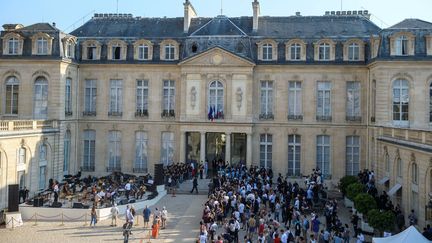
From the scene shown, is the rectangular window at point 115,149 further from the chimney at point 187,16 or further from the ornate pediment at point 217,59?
the chimney at point 187,16

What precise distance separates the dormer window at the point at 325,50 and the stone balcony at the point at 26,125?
20.6 meters

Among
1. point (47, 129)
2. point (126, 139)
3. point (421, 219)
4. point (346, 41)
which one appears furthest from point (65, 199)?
point (346, 41)

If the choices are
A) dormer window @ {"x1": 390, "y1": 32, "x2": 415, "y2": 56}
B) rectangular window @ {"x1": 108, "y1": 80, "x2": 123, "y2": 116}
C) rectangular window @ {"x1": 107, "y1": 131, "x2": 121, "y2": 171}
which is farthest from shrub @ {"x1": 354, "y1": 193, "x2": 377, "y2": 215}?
rectangular window @ {"x1": 108, "y1": 80, "x2": 123, "y2": 116}

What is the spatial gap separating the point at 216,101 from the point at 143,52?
7318 millimetres

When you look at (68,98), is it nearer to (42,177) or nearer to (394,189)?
(42,177)

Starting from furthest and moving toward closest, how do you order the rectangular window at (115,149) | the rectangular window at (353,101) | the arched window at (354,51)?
the rectangular window at (115,149) → the rectangular window at (353,101) → the arched window at (354,51)

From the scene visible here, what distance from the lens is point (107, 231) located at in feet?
90.1

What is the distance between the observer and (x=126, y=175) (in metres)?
40.5

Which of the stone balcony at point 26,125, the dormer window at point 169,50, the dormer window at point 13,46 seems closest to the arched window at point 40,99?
the stone balcony at point 26,125

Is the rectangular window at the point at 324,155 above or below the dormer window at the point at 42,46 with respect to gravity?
below

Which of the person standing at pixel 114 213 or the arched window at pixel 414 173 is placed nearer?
the arched window at pixel 414 173

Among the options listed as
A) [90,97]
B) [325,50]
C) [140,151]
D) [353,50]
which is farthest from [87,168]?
[353,50]

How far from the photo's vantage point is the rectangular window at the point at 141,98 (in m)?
42.8

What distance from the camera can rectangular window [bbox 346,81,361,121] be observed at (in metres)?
40.3
